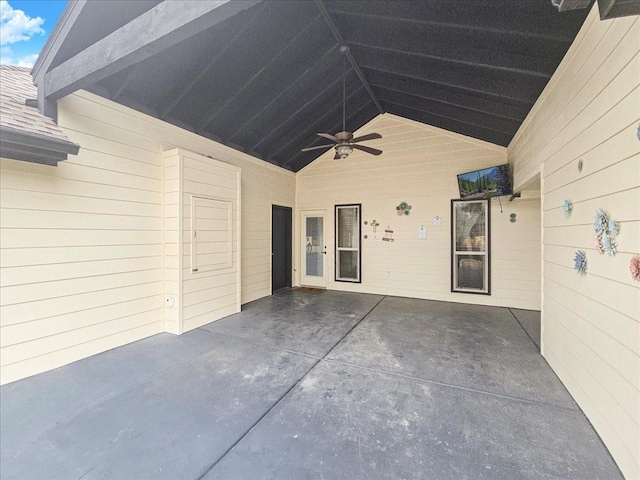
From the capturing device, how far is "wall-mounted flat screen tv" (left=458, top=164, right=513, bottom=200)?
484cm

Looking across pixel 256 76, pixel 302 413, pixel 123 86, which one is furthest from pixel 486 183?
pixel 123 86

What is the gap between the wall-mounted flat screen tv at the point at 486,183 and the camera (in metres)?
4.84

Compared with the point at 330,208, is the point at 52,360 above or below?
below

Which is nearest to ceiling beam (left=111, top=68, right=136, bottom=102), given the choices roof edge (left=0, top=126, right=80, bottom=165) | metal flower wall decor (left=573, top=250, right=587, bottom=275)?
roof edge (left=0, top=126, right=80, bottom=165)

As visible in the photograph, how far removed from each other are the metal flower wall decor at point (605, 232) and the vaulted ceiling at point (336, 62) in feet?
5.55

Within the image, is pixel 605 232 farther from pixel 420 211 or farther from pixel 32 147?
pixel 32 147

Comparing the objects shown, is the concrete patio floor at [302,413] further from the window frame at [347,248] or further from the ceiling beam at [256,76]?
the ceiling beam at [256,76]

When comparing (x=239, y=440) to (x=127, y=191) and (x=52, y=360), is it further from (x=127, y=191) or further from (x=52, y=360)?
(x=127, y=191)

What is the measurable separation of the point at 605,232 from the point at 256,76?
4263 millimetres

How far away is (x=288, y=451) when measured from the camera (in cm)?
182

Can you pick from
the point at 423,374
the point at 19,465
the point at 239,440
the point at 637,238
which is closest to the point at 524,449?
the point at 423,374

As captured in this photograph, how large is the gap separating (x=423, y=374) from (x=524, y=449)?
3.38 ft

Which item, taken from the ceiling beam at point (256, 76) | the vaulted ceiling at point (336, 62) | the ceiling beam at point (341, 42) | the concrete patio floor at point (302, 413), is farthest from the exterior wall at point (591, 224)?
the ceiling beam at point (256, 76)

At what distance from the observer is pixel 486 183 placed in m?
4.98
